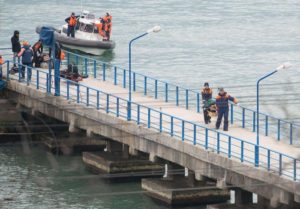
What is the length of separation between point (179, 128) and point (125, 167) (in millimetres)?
3175

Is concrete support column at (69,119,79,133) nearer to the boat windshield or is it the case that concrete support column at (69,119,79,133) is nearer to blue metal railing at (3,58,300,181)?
blue metal railing at (3,58,300,181)

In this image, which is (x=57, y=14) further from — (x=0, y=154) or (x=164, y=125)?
(x=164, y=125)

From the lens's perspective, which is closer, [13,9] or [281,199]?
[281,199]

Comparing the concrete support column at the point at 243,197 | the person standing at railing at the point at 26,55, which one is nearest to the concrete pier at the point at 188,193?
the concrete support column at the point at 243,197

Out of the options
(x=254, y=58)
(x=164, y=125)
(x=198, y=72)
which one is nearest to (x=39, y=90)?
(x=164, y=125)

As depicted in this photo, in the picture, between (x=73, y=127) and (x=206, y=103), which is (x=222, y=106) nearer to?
(x=206, y=103)

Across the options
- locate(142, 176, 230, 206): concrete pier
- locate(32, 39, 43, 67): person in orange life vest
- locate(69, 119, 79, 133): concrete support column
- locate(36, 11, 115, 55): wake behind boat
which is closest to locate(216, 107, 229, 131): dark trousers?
locate(142, 176, 230, 206): concrete pier

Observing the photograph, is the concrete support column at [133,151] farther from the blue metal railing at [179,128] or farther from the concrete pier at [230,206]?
the concrete pier at [230,206]

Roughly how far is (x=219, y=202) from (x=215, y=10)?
54821mm

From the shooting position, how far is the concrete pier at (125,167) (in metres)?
53.3

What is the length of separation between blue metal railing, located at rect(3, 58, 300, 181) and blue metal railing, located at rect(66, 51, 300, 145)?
59.9 inches

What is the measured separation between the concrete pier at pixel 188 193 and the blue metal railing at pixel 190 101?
8.84ft

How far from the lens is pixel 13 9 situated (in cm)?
10294

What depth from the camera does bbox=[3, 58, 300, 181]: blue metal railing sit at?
1832 inches
